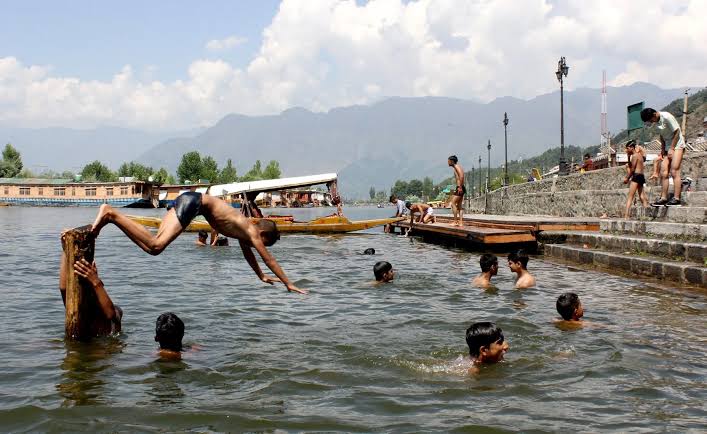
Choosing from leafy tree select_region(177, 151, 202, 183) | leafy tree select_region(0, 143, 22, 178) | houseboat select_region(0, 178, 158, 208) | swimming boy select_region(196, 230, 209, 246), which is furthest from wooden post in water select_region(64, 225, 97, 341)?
leafy tree select_region(177, 151, 202, 183)

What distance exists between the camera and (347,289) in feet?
38.8

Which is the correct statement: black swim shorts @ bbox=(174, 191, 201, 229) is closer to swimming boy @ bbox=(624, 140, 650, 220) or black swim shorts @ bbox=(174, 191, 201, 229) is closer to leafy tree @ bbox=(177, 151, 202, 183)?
swimming boy @ bbox=(624, 140, 650, 220)

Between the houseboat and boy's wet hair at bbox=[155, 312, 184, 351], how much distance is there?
78.6 metres

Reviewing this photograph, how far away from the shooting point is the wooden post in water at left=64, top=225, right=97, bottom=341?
20.2 ft

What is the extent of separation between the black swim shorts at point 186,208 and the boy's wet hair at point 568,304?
485 centimetres

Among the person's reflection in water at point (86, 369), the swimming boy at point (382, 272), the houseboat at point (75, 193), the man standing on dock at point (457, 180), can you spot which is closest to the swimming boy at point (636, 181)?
the man standing on dock at point (457, 180)

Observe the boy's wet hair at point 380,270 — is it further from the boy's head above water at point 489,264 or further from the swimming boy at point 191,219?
the swimming boy at point 191,219

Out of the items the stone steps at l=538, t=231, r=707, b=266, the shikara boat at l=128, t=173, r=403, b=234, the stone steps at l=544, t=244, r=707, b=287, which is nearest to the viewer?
the stone steps at l=544, t=244, r=707, b=287

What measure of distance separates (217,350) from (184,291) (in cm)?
485

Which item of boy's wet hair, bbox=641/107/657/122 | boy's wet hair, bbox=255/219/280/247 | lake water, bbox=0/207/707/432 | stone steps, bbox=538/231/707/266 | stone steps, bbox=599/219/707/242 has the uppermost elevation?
boy's wet hair, bbox=641/107/657/122

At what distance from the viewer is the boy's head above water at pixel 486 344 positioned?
602 cm

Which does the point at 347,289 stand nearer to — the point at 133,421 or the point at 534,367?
the point at 534,367

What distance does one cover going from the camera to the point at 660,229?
1290 centimetres

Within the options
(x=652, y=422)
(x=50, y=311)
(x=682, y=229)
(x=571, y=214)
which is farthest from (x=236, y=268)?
(x=571, y=214)
